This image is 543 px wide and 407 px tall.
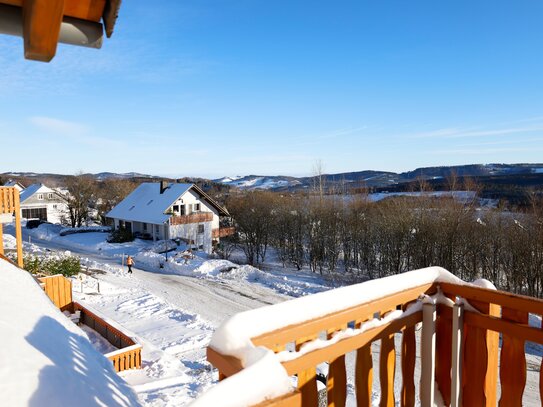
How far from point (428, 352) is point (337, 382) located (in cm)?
88

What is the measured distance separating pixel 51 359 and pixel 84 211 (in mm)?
41693

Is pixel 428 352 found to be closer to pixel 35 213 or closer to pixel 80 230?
pixel 80 230

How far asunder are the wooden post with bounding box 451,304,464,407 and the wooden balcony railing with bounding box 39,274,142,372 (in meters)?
6.85

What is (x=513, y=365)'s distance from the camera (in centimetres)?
205

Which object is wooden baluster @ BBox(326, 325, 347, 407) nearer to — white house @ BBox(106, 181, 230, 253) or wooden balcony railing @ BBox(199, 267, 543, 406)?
wooden balcony railing @ BBox(199, 267, 543, 406)

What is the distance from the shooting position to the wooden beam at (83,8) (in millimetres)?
1165

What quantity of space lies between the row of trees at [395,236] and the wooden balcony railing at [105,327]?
15.3m

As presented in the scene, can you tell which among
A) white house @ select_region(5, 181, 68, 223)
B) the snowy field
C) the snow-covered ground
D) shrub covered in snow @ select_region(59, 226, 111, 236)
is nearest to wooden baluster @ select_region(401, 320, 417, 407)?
the snow-covered ground

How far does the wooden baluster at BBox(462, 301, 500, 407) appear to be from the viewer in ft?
7.04

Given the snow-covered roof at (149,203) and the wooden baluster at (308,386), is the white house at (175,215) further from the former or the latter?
the wooden baluster at (308,386)

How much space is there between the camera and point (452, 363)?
221 cm

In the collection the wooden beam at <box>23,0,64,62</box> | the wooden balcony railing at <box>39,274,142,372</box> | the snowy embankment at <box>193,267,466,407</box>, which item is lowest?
the wooden balcony railing at <box>39,274,142,372</box>

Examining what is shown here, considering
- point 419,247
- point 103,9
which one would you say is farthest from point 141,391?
point 419,247

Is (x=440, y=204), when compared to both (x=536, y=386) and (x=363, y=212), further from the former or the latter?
(x=536, y=386)
